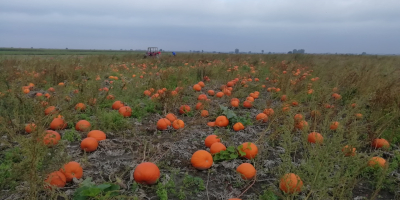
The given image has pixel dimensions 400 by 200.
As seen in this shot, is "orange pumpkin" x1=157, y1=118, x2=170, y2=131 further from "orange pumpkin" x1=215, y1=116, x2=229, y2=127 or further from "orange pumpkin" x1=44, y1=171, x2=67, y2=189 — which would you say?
"orange pumpkin" x1=44, y1=171, x2=67, y2=189

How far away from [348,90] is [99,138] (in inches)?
229

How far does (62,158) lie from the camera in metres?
2.56

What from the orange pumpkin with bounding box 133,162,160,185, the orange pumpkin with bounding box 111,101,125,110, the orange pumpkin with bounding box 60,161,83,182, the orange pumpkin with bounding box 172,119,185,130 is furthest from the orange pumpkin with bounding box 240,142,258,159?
the orange pumpkin with bounding box 111,101,125,110

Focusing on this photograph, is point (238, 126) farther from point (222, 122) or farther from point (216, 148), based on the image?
point (216, 148)

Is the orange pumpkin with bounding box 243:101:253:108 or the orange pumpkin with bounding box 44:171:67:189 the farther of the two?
the orange pumpkin with bounding box 243:101:253:108

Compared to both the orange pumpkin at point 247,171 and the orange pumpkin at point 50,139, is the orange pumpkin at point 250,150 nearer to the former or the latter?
the orange pumpkin at point 247,171

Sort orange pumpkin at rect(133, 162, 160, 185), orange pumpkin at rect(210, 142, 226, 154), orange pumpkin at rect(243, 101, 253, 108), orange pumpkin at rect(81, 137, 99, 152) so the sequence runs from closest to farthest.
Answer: orange pumpkin at rect(133, 162, 160, 185) → orange pumpkin at rect(210, 142, 226, 154) → orange pumpkin at rect(81, 137, 99, 152) → orange pumpkin at rect(243, 101, 253, 108)

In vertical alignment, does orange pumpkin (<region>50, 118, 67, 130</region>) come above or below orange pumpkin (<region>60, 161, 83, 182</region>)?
above

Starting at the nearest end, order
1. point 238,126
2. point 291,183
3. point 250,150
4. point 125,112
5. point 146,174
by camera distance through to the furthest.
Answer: point 291,183
point 146,174
point 250,150
point 238,126
point 125,112

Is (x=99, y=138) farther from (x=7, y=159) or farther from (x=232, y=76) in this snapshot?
(x=232, y=76)

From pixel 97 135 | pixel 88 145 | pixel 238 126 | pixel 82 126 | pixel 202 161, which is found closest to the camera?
pixel 202 161

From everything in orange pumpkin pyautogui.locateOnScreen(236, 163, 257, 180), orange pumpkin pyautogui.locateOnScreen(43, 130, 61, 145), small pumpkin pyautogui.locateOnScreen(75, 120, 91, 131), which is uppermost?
orange pumpkin pyautogui.locateOnScreen(43, 130, 61, 145)

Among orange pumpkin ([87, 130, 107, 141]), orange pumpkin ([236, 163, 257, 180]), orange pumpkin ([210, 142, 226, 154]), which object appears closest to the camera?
orange pumpkin ([236, 163, 257, 180])

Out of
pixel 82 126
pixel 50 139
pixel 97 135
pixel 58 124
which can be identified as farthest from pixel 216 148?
pixel 58 124
